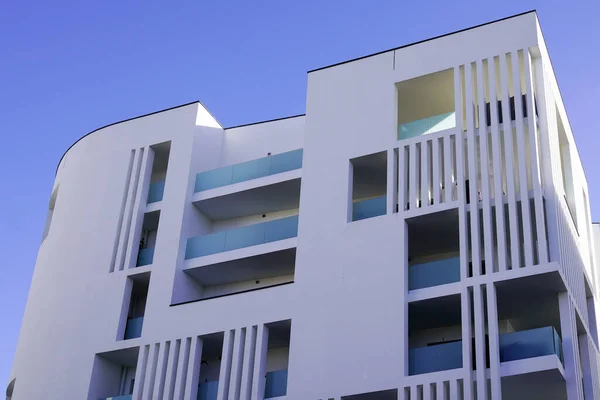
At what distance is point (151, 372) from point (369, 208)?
9.39 metres

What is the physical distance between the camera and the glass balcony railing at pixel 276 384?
30.1 m

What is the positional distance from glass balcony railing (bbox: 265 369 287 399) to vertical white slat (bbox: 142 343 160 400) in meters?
4.39

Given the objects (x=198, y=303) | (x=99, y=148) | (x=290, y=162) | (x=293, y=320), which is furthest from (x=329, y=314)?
(x=99, y=148)

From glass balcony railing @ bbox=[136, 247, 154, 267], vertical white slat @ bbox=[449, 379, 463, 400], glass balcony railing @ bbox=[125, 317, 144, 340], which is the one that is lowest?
vertical white slat @ bbox=[449, 379, 463, 400]

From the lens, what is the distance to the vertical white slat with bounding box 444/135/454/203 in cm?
3011

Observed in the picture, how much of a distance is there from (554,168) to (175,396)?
47.6 feet

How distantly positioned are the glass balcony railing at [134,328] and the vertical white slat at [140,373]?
1076mm

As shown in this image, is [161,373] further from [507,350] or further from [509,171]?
[509,171]

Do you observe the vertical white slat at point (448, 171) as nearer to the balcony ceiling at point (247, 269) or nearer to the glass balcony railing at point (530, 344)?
the glass balcony railing at point (530, 344)

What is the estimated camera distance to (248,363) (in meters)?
31.0

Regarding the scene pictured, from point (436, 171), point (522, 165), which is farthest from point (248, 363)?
point (522, 165)

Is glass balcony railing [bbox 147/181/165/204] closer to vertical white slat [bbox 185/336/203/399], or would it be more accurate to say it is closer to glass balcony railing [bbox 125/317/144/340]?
glass balcony railing [bbox 125/317/144/340]

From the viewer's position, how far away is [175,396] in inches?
1241

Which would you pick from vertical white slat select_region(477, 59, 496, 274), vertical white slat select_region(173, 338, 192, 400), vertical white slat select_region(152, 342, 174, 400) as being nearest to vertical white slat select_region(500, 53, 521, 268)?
vertical white slat select_region(477, 59, 496, 274)
